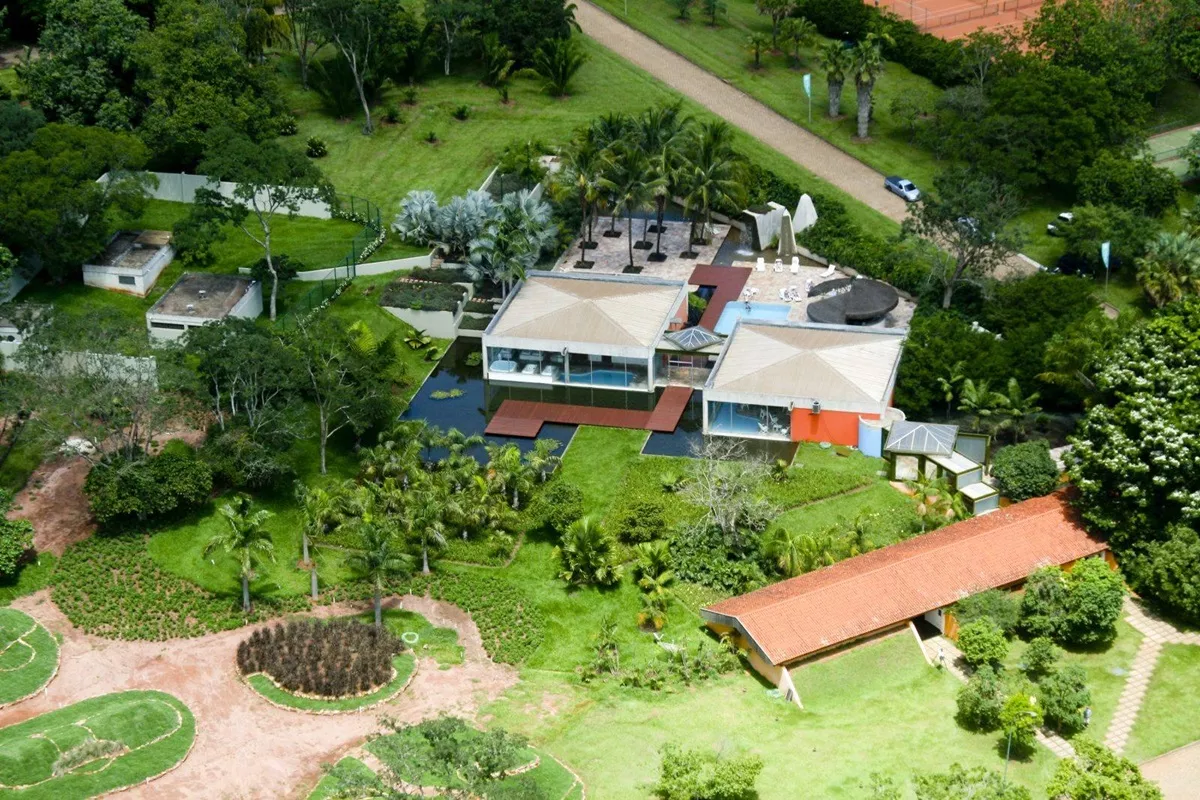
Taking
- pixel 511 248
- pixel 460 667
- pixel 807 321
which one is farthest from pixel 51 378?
pixel 807 321

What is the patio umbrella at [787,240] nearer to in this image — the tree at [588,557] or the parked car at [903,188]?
the parked car at [903,188]

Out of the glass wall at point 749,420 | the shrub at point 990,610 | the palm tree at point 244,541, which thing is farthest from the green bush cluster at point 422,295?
the shrub at point 990,610

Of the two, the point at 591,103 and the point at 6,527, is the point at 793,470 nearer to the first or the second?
the point at 6,527

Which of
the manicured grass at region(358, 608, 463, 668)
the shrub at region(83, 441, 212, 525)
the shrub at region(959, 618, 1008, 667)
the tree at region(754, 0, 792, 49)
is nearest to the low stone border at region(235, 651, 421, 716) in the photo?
the manicured grass at region(358, 608, 463, 668)

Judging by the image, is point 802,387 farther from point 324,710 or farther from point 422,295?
point 324,710

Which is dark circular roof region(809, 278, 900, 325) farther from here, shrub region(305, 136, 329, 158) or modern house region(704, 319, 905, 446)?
shrub region(305, 136, 329, 158)

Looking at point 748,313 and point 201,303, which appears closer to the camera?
point 201,303

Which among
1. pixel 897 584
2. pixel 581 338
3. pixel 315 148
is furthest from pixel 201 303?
pixel 897 584

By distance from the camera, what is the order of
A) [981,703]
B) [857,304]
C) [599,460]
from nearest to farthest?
[981,703]
[599,460]
[857,304]
